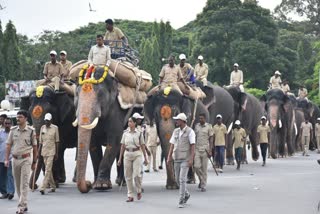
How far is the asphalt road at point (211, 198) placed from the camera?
1321 centimetres

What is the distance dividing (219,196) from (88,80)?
151 inches

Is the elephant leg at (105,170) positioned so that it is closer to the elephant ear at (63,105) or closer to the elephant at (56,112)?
the elephant at (56,112)

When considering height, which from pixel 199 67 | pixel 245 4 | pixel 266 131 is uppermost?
pixel 245 4

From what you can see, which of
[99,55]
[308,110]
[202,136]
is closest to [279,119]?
[308,110]

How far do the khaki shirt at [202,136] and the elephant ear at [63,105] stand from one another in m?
3.37

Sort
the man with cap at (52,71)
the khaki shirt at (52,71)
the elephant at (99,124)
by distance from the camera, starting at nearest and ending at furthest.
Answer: the elephant at (99,124) < the man with cap at (52,71) < the khaki shirt at (52,71)

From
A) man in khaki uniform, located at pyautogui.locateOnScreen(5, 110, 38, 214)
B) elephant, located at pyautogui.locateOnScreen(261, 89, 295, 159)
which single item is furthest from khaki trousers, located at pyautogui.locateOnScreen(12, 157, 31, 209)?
elephant, located at pyautogui.locateOnScreen(261, 89, 295, 159)

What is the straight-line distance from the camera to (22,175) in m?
12.7

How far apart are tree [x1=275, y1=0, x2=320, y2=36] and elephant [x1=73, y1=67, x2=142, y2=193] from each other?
216ft

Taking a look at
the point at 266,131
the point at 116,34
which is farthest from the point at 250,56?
the point at 116,34

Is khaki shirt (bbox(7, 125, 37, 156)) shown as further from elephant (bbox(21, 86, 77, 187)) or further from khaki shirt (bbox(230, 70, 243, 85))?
khaki shirt (bbox(230, 70, 243, 85))

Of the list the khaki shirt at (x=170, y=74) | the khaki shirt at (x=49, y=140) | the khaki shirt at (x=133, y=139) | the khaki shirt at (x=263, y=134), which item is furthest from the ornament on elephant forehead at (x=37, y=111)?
the khaki shirt at (x=263, y=134)

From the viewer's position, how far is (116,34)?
19016 millimetres

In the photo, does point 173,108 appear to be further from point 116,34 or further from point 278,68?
point 278,68
